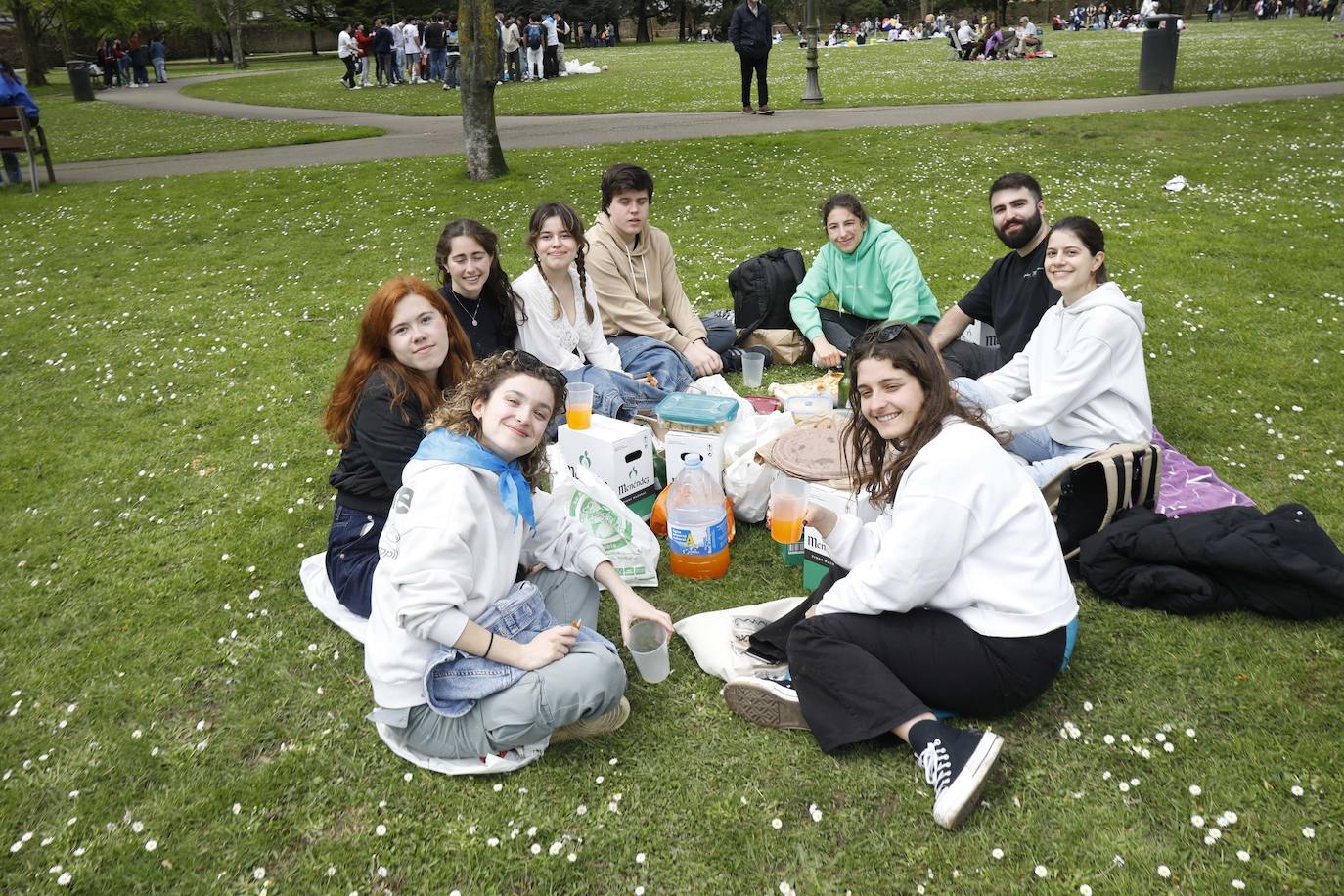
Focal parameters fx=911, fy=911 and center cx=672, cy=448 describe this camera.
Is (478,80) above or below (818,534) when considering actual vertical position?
above

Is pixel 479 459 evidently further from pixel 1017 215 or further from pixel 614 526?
pixel 1017 215

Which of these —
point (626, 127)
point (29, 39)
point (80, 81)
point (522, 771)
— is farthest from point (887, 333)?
point (29, 39)

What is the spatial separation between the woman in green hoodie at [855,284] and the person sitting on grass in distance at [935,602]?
118 inches

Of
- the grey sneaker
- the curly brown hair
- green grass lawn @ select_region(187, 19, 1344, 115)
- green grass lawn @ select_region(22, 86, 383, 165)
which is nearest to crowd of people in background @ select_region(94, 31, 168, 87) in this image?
green grass lawn @ select_region(187, 19, 1344, 115)

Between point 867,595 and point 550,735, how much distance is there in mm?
1219

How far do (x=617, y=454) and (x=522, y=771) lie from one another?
6.12 feet

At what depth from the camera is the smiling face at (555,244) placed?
5215 mm

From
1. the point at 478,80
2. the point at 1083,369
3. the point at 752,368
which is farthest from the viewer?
the point at 478,80

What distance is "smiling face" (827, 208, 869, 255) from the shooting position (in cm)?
597

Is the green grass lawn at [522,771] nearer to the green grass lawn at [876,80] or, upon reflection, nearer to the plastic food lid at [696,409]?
the plastic food lid at [696,409]

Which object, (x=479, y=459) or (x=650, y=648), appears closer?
(x=479, y=459)

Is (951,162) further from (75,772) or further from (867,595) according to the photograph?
(75,772)

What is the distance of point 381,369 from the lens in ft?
12.1

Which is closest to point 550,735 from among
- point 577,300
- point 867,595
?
point 867,595
